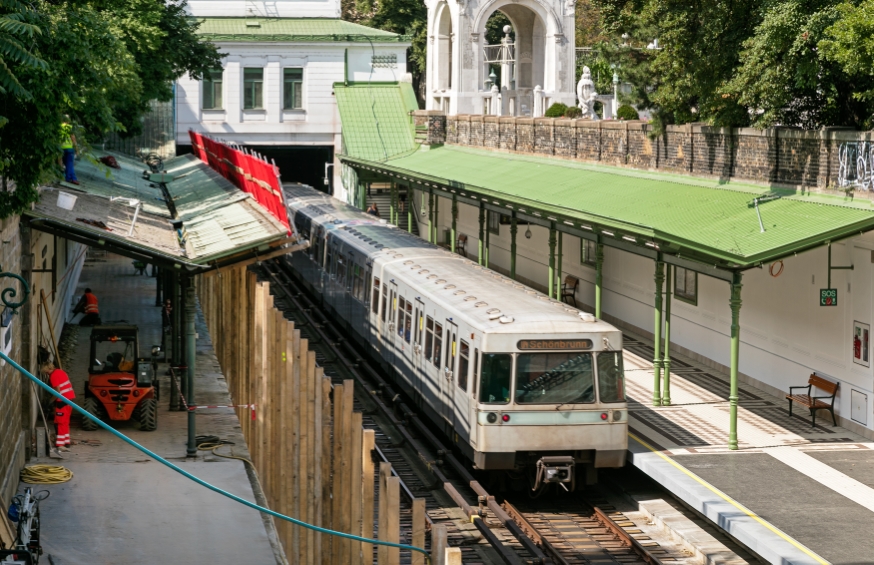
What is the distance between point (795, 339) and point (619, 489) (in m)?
4.86

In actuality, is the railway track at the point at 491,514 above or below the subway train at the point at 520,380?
below

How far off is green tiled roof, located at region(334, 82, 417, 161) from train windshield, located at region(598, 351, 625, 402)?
110 feet

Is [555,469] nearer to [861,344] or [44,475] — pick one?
[861,344]

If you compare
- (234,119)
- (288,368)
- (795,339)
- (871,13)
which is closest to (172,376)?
(288,368)

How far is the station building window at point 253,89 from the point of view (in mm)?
59719

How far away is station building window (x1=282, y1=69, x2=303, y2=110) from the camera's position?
60.4 m

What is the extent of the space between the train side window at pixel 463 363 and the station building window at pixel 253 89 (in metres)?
43.7

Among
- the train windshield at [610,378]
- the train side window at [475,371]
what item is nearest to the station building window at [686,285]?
the train windshield at [610,378]

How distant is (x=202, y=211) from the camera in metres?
28.1

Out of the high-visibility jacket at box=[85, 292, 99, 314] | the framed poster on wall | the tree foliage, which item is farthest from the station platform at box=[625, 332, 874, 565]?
the high-visibility jacket at box=[85, 292, 99, 314]

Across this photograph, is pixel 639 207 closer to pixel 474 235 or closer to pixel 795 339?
pixel 795 339

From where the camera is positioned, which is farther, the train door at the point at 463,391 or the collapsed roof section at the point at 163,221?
the collapsed roof section at the point at 163,221

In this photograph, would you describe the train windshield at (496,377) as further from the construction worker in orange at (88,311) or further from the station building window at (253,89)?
the station building window at (253,89)

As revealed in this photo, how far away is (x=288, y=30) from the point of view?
2402 inches
